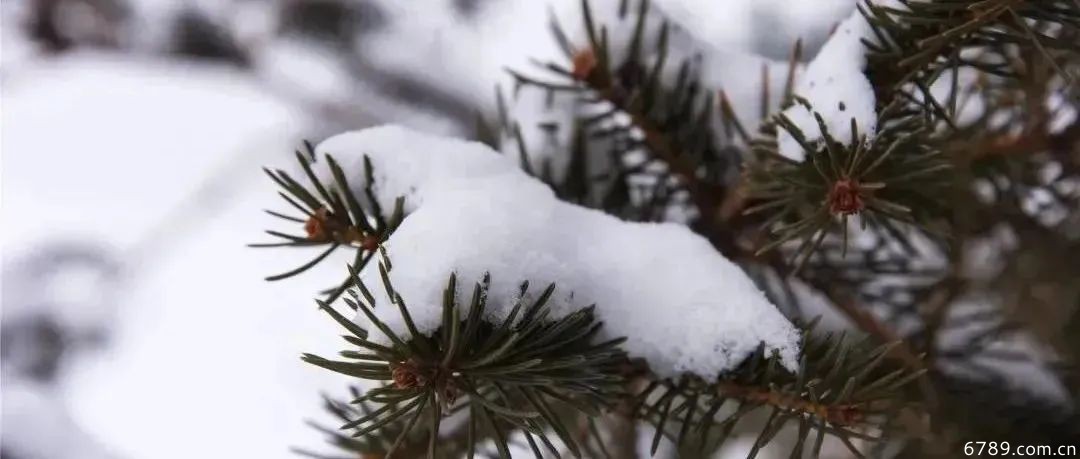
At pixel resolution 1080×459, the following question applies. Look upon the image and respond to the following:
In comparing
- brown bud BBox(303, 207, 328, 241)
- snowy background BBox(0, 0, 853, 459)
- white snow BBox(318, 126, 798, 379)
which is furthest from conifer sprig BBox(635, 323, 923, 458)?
snowy background BBox(0, 0, 853, 459)

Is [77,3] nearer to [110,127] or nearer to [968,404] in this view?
[110,127]

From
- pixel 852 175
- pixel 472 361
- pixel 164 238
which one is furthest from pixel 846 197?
pixel 164 238

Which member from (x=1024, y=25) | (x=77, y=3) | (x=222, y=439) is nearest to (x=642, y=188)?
(x=1024, y=25)

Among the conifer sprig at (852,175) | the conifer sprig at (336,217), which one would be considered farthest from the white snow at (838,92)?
the conifer sprig at (336,217)

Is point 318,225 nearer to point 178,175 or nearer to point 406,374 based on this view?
point 406,374

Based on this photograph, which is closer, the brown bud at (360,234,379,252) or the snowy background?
the brown bud at (360,234,379,252)

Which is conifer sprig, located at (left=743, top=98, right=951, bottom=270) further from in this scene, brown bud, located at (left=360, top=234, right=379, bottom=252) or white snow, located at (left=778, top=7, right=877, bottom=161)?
brown bud, located at (left=360, top=234, right=379, bottom=252)
